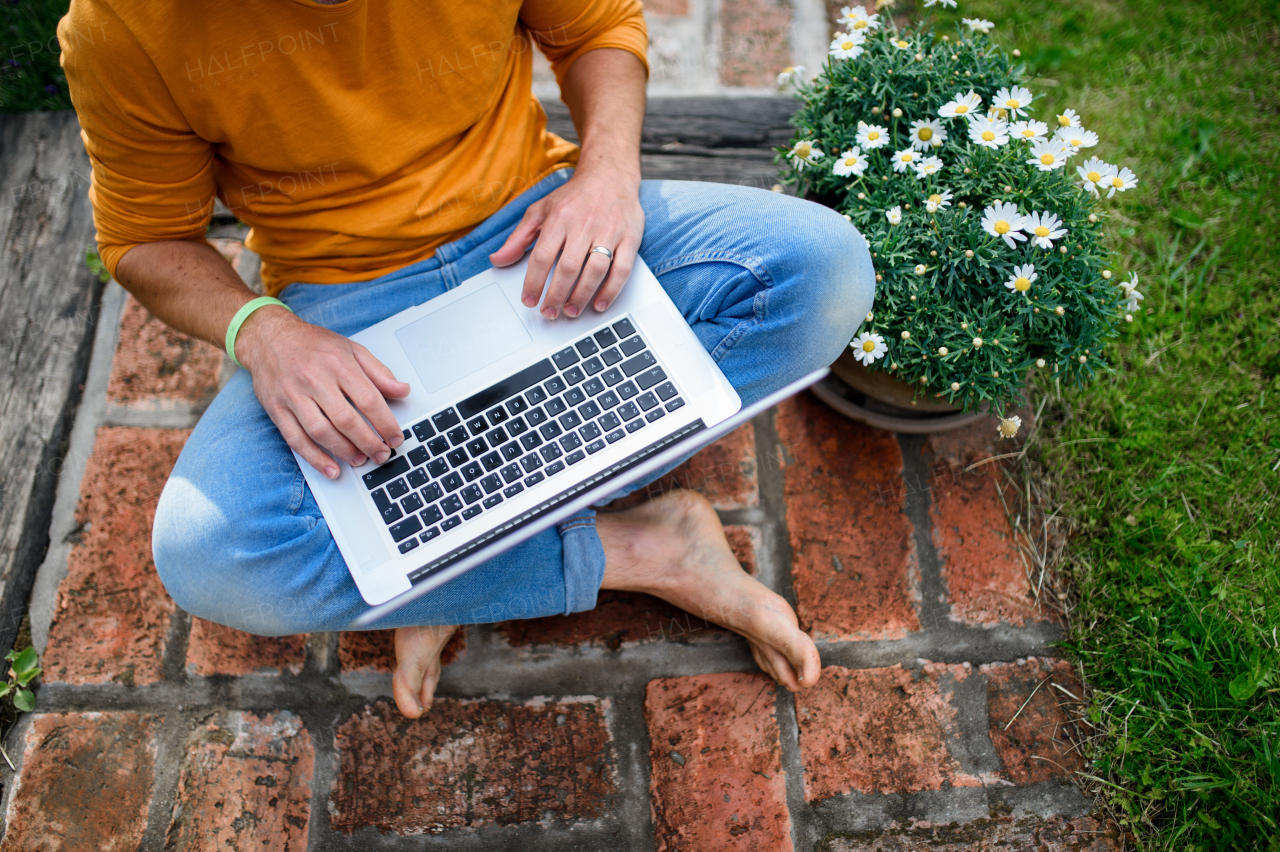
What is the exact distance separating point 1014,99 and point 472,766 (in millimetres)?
1361

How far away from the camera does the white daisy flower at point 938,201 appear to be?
1.11 metres

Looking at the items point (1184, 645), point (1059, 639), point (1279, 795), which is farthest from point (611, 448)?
point (1279, 795)

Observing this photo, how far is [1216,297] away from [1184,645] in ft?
2.37

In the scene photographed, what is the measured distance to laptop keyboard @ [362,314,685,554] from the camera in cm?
97

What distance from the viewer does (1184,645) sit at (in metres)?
1.24

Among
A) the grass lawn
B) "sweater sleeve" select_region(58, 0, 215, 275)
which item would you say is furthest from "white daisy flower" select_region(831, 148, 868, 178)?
"sweater sleeve" select_region(58, 0, 215, 275)

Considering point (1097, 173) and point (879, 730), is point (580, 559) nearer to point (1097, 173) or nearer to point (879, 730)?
point (879, 730)

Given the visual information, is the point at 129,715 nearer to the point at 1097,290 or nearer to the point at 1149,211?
the point at 1097,290

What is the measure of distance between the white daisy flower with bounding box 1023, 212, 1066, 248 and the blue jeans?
0.25m

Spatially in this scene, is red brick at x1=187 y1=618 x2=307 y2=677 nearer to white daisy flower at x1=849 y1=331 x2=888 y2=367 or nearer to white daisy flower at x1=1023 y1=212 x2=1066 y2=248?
white daisy flower at x1=849 y1=331 x2=888 y2=367

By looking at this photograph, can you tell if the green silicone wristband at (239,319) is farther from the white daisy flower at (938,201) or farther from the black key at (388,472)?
the white daisy flower at (938,201)

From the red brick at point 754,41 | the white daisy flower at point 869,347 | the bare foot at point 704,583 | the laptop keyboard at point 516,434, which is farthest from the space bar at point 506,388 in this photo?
the red brick at point 754,41

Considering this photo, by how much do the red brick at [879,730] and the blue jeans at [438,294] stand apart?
0.47 meters

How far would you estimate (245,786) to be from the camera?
4.01ft
